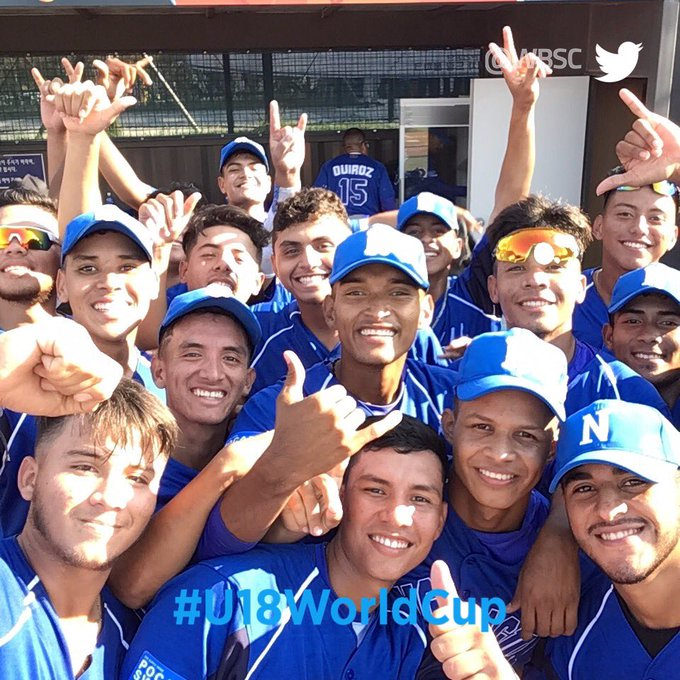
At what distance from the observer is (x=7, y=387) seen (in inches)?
58.8

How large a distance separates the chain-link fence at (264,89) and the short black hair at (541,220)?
5.16m

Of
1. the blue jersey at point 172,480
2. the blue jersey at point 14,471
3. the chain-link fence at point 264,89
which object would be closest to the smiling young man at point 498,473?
the blue jersey at point 172,480

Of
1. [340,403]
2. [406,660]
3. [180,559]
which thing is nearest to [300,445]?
[340,403]

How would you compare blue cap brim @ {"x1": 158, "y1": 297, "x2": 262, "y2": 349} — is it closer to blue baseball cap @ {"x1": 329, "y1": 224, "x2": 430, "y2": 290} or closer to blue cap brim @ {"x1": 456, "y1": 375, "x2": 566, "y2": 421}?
blue baseball cap @ {"x1": 329, "y1": 224, "x2": 430, "y2": 290}

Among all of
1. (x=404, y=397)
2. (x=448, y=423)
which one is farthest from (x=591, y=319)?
(x=448, y=423)

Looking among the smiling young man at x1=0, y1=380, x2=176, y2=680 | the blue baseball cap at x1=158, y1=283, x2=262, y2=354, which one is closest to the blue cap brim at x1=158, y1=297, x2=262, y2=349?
the blue baseball cap at x1=158, y1=283, x2=262, y2=354

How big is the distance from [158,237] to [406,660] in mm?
2150

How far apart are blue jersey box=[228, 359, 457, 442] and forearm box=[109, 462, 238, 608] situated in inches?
12.8

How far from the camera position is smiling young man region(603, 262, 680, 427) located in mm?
2748

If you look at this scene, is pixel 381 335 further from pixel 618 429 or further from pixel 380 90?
pixel 380 90

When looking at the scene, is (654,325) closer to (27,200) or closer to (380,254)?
(380,254)

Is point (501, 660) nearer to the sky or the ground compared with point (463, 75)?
nearer to the ground

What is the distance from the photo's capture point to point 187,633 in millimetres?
1675

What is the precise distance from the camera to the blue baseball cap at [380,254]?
2438mm
